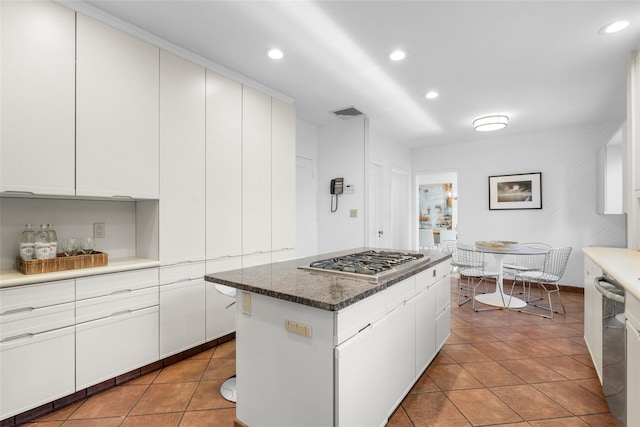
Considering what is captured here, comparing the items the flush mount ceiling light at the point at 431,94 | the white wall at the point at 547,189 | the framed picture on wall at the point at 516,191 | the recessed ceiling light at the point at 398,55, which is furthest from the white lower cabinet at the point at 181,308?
the framed picture on wall at the point at 516,191

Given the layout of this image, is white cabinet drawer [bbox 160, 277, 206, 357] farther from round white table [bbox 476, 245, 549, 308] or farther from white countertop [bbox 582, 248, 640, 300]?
round white table [bbox 476, 245, 549, 308]

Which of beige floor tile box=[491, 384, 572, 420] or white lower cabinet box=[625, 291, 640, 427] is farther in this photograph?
beige floor tile box=[491, 384, 572, 420]

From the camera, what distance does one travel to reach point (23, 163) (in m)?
1.77

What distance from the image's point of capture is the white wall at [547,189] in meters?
4.63

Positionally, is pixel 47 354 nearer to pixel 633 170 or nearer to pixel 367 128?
pixel 367 128

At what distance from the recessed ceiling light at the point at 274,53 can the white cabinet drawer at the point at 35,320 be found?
93.0 inches

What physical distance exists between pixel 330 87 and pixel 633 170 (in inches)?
111

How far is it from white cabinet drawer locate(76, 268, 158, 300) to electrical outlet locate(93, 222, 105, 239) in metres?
0.45

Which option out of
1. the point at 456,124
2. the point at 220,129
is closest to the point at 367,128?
the point at 456,124

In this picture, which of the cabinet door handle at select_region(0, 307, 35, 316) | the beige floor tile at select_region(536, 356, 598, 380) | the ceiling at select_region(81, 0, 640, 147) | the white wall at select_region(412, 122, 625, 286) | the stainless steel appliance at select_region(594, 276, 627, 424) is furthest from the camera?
the white wall at select_region(412, 122, 625, 286)

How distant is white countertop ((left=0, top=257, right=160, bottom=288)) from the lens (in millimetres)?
1724

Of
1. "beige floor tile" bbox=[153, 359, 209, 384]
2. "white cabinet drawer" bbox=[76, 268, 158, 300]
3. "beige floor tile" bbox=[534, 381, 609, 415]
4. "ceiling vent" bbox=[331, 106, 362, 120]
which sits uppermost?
"ceiling vent" bbox=[331, 106, 362, 120]

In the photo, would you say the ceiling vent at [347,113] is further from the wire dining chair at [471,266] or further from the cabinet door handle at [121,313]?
the cabinet door handle at [121,313]

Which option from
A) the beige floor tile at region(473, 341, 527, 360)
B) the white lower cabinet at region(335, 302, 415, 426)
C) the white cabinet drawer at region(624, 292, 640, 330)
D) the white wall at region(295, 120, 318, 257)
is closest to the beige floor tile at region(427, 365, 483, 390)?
the white lower cabinet at region(335, 302, 415, 426)
